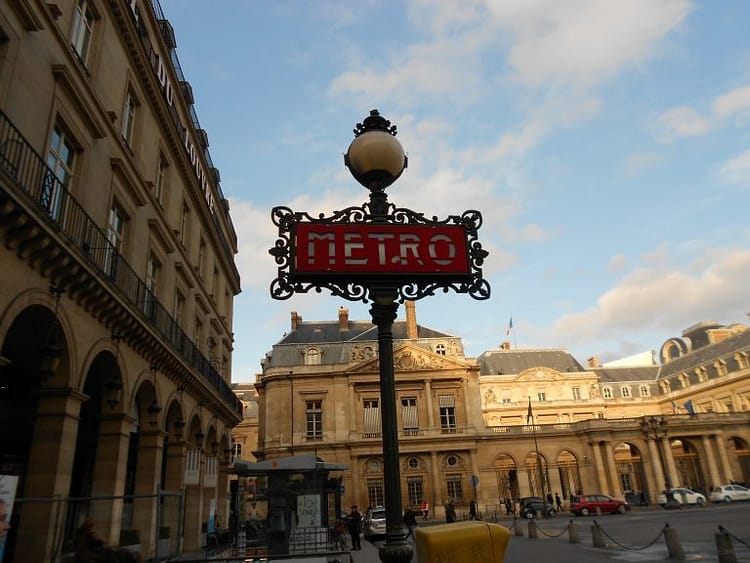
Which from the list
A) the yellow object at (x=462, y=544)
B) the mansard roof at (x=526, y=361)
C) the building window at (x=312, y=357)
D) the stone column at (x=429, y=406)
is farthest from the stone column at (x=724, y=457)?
the yellow object at (x=462, y=544)

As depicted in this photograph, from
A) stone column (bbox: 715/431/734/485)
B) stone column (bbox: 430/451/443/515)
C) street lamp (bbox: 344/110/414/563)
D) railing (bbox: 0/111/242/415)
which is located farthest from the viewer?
stone column (bbox: 715/431/734/485)

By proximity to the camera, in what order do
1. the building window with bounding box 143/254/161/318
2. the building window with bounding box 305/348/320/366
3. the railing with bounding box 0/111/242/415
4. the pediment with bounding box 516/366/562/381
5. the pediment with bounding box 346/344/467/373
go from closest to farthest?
the railing with bounding box 0/111/242/415, the building window with bounding box 143/254/161/318, the pediment with bounding box 346/344/467/373, the building window with bounding box 305/348/320/366, the pediment with bounding box 516/366/562/381

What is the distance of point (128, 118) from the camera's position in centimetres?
1596

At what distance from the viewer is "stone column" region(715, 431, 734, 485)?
4828 cm

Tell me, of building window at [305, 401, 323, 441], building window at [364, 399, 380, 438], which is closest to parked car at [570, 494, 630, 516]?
building window at [364, 399, 380, 438]

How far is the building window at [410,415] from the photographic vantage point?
48.3 m

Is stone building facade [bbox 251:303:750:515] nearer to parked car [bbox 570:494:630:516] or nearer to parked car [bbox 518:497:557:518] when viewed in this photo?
parked car [bbox 518:497:557:518]

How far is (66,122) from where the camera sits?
11.6 meters

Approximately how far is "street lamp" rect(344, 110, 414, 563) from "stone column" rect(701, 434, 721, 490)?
177 ft

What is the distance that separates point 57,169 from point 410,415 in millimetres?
41141

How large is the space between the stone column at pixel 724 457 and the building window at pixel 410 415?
26.6 metres

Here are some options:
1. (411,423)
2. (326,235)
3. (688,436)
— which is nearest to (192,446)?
(326,235)

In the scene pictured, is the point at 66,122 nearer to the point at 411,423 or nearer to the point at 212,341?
the point at 212,341

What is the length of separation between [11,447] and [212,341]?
34.7 feet
